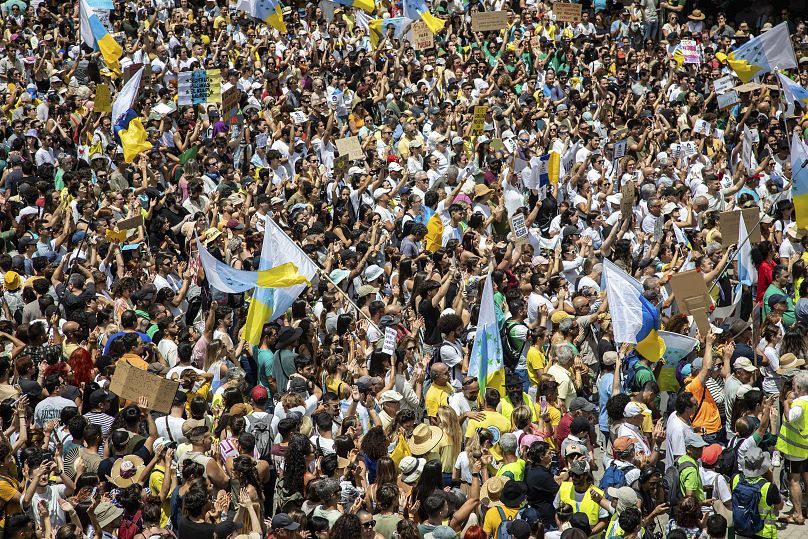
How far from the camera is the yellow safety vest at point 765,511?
8773mm

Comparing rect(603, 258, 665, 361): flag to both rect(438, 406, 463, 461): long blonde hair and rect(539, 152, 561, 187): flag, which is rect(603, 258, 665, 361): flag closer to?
rect(438, 406, 463, 461): long blonde hair

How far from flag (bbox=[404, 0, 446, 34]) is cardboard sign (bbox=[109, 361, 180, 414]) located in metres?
14.5

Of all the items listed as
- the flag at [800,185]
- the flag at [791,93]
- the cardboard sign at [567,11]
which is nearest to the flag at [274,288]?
the flag at [800,185]

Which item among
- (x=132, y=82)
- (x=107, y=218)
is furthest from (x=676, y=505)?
(x=132, y=82)

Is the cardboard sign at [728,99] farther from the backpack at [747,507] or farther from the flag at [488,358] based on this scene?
the backpack at [747,507]

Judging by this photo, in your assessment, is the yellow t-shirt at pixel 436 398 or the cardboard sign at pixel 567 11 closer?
the yellow t-shirt at pixel 436 398

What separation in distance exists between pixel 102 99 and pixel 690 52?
1150 centimetres

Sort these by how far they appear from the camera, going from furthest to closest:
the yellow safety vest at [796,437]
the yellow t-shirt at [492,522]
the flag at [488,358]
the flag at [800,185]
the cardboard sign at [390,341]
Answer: the flag at [800,185] < the cardboard sign at [390,341] < the flag at [488,358] < the yellow safety vest at [796,437] < the yellow t-shirt at [492,522]

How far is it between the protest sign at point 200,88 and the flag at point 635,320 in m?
9.02

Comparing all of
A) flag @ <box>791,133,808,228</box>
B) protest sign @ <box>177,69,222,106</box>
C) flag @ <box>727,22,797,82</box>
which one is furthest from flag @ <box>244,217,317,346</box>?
flag @ <box>727,22,797,82</box>

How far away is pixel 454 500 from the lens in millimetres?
7906

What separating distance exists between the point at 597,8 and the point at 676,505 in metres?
18.9

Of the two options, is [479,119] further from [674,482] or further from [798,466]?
[674,482]

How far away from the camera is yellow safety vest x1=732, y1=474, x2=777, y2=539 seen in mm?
8773
